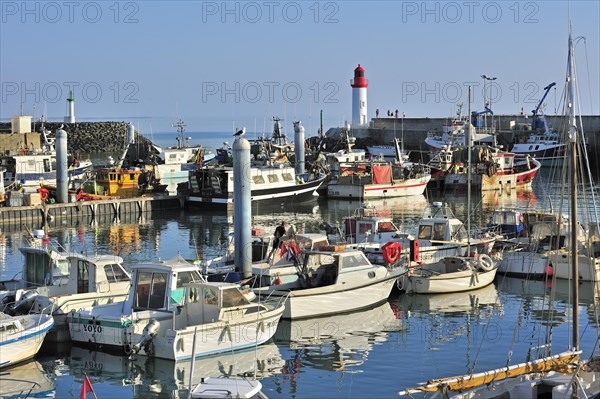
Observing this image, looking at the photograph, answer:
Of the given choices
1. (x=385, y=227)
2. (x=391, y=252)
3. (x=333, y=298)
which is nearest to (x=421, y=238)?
(x=385, y=227)

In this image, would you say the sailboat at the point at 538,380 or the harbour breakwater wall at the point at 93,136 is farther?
the harbour breakwater wall at the point at 93,136

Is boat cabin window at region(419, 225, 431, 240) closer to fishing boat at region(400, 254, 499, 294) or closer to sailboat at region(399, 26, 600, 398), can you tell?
fishing boat at region(400, 254, 499, 294)

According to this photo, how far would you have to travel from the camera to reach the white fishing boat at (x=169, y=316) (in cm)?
2155

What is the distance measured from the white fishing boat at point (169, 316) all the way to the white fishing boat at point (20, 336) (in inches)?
41.1

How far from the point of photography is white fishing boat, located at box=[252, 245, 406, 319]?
2547 centimetres

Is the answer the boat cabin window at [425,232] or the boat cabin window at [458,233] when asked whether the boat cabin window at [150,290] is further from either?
the boat cabin window at [458,233]

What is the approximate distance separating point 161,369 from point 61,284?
4938 millimetres

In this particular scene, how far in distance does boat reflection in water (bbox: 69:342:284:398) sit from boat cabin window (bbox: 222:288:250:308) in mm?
1066

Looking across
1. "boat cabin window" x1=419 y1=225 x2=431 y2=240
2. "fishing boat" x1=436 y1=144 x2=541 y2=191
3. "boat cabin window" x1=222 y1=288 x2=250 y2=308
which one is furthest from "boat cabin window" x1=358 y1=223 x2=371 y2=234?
"fishing boat" x1=436 y1=144 x2=541 y2=191

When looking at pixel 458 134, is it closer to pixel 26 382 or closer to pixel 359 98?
pixel 359 98

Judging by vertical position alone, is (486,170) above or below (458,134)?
below

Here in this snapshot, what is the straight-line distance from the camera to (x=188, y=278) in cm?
2231

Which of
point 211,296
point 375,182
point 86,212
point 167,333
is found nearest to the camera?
point 167,333

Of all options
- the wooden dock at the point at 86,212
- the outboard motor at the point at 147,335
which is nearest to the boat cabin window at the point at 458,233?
the outboard motor at the point at 147,335
